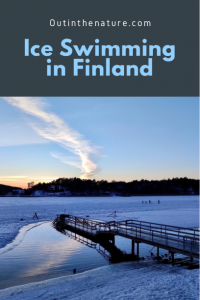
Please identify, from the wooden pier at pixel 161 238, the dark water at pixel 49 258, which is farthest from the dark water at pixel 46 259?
the wooden pier at pixel 161 238

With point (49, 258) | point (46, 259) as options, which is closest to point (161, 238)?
point (49, 258)

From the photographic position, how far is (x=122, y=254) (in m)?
21.3

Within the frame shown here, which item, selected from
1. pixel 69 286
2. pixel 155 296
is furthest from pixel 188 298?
pixel 69 286

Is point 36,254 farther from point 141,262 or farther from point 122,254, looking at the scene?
point 141,262

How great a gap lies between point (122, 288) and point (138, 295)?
1.37 metres

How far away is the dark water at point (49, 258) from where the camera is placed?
15758 mm

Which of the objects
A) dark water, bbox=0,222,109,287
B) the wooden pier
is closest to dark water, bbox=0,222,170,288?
dark water, bbox=0,222,109,287

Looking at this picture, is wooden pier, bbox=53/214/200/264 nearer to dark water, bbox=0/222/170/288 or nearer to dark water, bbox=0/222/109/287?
dark water, bbox=0/222/170/288

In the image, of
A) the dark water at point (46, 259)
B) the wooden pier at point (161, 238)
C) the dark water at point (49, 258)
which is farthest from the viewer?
the wooden pier at point (161, 238)

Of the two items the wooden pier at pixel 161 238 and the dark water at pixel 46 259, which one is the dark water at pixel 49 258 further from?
the wooden pier at pixel 161 238

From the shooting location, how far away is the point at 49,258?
19469 mm

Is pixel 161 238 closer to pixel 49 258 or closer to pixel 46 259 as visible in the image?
pixel 49 258

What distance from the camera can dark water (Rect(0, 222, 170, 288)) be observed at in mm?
15758

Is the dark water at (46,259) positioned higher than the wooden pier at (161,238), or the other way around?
the wooden pier at (161,238)
